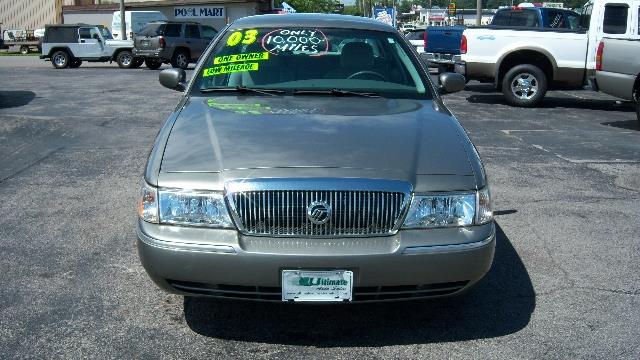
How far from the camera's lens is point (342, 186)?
3.28 meters

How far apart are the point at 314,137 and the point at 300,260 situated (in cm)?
77

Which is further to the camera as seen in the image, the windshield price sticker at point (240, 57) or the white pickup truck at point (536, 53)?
the white pickup truck at point (536, 53)

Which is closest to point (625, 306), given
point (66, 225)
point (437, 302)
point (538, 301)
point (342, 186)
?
point (538, 301)

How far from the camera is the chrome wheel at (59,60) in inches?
1064

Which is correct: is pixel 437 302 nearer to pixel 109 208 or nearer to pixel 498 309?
pixel 498 309

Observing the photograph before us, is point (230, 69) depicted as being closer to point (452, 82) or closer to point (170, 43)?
point (452, 82)

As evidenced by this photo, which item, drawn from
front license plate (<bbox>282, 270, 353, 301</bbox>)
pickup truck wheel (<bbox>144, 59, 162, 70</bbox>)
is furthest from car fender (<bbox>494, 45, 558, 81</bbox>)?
pickup truck wheel (<bbox>144, 59, 162, 70</bbox>)

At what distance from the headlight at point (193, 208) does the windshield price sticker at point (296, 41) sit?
191cm

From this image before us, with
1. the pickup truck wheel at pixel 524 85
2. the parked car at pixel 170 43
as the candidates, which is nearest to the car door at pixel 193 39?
the parked car at pixel 170 43

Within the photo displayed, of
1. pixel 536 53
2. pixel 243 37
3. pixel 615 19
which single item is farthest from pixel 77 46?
pixel 243 37

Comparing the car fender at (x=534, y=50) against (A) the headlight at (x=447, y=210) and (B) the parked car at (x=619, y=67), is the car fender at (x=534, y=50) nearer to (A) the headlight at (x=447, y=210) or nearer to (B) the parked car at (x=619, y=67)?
(B) the parked car at (x=619, y=67)

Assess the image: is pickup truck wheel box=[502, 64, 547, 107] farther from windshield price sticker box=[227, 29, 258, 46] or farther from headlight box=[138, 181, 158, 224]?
headlight box=[138, 181, 158, 224]

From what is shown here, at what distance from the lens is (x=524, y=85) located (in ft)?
45.5

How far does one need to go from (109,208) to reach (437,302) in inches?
127
